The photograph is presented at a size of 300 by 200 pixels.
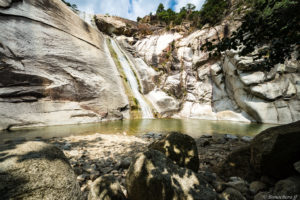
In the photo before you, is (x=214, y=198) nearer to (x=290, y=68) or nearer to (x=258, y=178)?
(x=258, y=178)

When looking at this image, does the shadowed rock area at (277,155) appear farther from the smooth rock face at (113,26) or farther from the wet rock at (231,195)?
the smooth rock face at (113,26)

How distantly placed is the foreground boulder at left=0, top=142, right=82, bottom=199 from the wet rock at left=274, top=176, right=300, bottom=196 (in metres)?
2.80

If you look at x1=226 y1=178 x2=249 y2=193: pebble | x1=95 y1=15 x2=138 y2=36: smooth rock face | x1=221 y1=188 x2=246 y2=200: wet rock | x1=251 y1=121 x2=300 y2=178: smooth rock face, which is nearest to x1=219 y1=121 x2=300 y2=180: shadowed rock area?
x1=251 y1=121 x2=300 y2=178: smooth rock face

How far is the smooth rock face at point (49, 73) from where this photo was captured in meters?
10.1

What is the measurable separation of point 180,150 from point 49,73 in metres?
15.0

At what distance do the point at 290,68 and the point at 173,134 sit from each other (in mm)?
19606

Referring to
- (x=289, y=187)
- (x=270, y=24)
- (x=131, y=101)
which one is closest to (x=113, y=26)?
(x=131, y=101)

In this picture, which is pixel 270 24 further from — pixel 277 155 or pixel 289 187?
pixel 289 187

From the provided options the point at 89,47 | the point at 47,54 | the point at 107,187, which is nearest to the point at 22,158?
the point at 107,187

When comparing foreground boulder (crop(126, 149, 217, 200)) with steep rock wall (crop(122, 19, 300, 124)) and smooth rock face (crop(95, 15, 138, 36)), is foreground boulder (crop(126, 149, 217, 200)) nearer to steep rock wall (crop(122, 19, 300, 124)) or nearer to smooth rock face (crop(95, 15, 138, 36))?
steep rock wall (crop(122, 19, 300, 124))

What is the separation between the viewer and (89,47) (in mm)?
17438

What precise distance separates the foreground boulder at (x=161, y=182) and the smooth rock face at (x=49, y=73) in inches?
476

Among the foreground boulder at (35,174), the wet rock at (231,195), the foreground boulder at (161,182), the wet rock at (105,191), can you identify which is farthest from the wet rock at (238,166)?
the foreground boulder at (35,174)

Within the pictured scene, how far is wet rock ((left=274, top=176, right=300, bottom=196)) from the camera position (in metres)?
1.60
